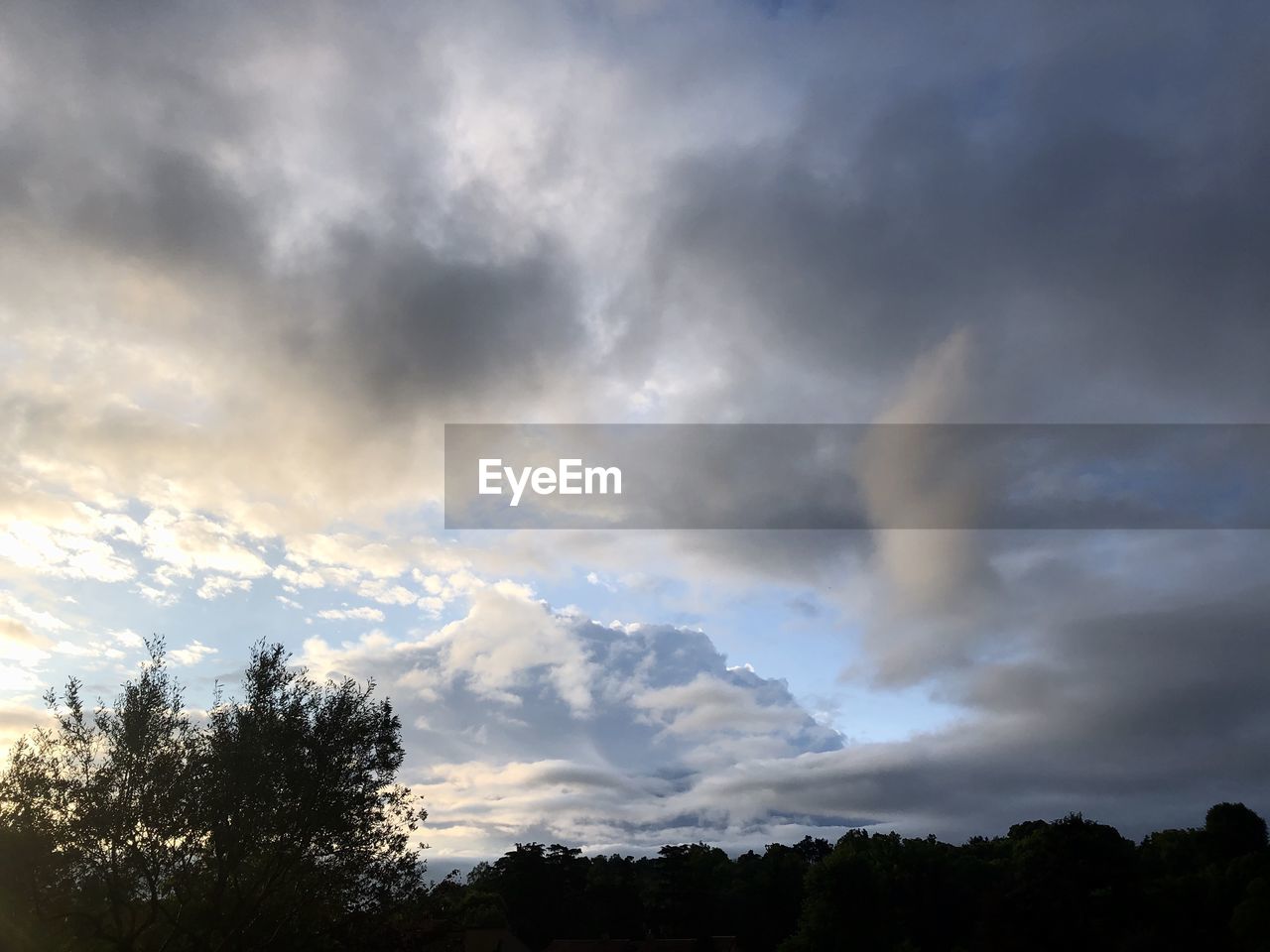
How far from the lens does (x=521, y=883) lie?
14512cm

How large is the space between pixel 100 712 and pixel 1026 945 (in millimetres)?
80746

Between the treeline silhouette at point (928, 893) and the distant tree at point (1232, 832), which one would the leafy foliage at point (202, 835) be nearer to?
the treeline silhouette at point (928, 893)

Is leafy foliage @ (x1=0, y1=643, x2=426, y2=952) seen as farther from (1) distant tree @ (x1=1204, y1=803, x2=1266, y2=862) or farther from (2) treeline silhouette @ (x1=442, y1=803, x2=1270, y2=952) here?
(1) distant tree @ (x1=1204, y1=803, x2=1266, y2=862)

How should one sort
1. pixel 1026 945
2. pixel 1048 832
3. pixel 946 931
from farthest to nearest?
pixel 946 931
pixel 1048 832
pixel 1026 945

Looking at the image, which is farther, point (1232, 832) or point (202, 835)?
point (1232, 832)

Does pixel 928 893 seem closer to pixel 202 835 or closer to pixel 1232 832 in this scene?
pixel 1232 832

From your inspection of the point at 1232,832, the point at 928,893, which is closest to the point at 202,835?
the point at 928,893

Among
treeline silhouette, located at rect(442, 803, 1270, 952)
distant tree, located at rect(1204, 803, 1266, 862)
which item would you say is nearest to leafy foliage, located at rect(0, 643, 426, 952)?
treeline silhouette, located at rect(442, 803, 1270, 952)

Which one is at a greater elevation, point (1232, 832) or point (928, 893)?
point (1232, 832)

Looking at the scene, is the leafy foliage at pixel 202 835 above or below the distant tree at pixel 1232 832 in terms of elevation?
above

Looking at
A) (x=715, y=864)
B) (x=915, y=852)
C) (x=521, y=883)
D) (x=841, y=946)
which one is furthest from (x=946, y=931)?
(x=521, y=883)

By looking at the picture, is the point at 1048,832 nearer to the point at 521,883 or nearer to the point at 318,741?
the point at 318,741

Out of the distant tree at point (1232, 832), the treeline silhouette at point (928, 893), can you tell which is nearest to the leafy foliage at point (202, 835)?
the treeline silhouette at point (928, 893)

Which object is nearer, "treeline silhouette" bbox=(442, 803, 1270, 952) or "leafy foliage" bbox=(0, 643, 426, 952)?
"leafy foliage" bbox=(0, 643, 426, 952)
